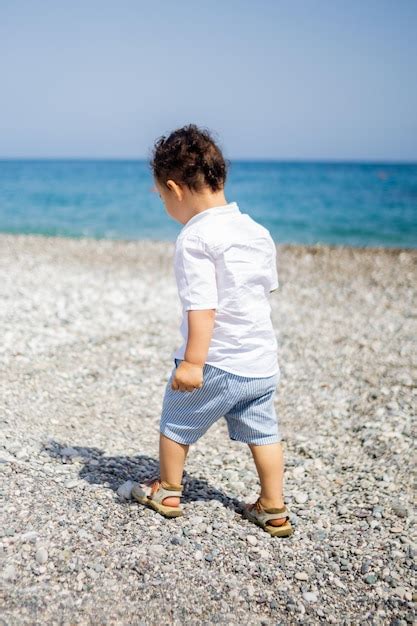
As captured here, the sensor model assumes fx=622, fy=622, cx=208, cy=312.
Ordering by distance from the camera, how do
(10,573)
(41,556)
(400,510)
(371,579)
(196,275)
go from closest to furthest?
(10,573) → (41,556) → (196,275) → (371,579) → (400,510)

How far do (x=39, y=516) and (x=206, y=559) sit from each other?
2.86 ft

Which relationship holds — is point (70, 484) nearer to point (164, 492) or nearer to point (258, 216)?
point (164, 492)

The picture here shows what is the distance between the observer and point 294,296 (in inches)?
416

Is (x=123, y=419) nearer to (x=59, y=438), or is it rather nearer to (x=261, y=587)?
(x=59, y=438)

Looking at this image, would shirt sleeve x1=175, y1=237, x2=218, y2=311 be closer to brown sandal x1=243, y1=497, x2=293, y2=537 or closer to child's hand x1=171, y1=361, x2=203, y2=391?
child's hand x1=171, y1=361, x2=203, y2=391

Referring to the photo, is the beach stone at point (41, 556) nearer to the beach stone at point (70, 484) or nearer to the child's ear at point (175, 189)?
the beach stone at point (70, 484)

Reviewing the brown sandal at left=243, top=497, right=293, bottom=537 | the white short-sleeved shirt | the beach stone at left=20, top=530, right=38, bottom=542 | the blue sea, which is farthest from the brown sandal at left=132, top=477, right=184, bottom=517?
the blue sea

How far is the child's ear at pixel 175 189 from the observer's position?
3170mm

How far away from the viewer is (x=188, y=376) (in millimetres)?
3027

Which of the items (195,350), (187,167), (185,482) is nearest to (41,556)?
(195,350)

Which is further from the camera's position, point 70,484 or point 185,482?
point 185,482

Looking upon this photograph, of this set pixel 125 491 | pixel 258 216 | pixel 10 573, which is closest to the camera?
pixel 10 573

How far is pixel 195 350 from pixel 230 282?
376 millimetres

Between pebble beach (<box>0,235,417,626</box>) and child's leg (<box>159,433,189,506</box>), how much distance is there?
0.20 meters
